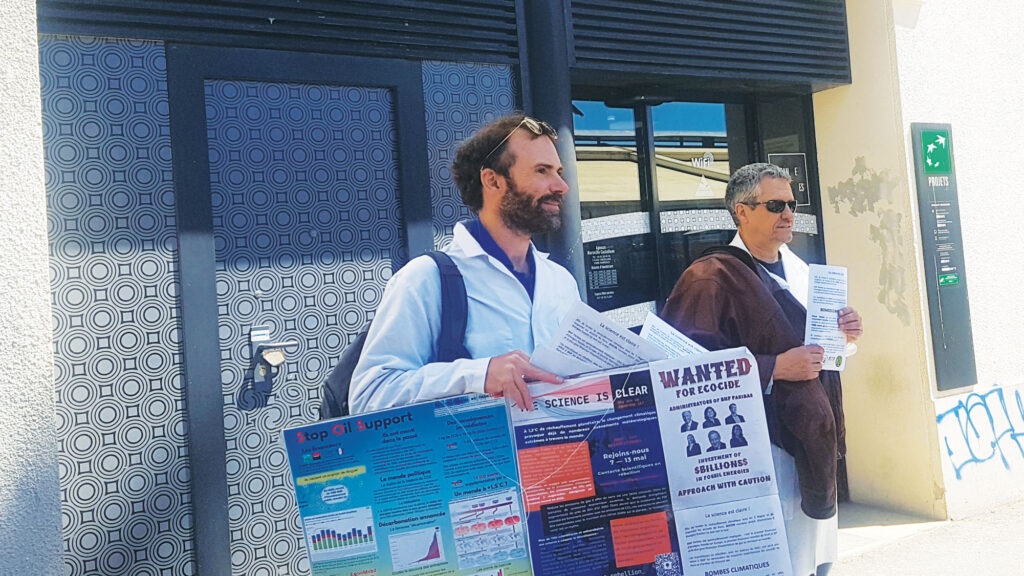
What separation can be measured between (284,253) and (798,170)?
403cm

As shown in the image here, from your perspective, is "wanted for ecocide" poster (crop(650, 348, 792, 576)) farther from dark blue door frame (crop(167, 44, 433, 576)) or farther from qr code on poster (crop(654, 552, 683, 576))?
dark blue door frame (crop(167, 44, 433, 576))

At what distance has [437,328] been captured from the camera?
2.28 m

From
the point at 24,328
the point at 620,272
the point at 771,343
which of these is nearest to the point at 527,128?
the point at 771,343

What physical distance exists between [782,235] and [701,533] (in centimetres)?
192

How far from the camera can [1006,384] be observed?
630 cm

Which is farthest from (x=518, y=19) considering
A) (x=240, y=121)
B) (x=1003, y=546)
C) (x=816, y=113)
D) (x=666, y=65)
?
(x=1003, y=546)

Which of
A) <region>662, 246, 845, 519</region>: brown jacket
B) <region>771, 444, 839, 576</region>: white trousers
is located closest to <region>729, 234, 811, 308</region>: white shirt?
<region>662, 246, 845, 519</region>: brown jacket

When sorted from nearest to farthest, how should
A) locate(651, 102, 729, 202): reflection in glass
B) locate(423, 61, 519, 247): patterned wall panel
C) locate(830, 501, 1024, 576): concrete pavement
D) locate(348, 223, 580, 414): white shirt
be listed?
locate(348, 223, 580, 414): white shirt < locate(423, 61, 519, 247): patterned wall panel < locate(830, 501, 1024, 576): concrete pavement < locate(651, 102, 729, 202): reflection in glass

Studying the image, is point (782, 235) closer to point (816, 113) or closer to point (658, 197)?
point (658, 197)

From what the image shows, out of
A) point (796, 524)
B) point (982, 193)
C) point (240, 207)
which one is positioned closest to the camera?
point (796, 524)

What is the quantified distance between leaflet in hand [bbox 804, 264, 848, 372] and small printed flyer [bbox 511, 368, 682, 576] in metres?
1.56

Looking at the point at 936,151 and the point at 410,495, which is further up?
the point at 936,151

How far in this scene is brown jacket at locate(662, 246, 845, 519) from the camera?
328 cm

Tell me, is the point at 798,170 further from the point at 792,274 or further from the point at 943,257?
the point at 792,274
